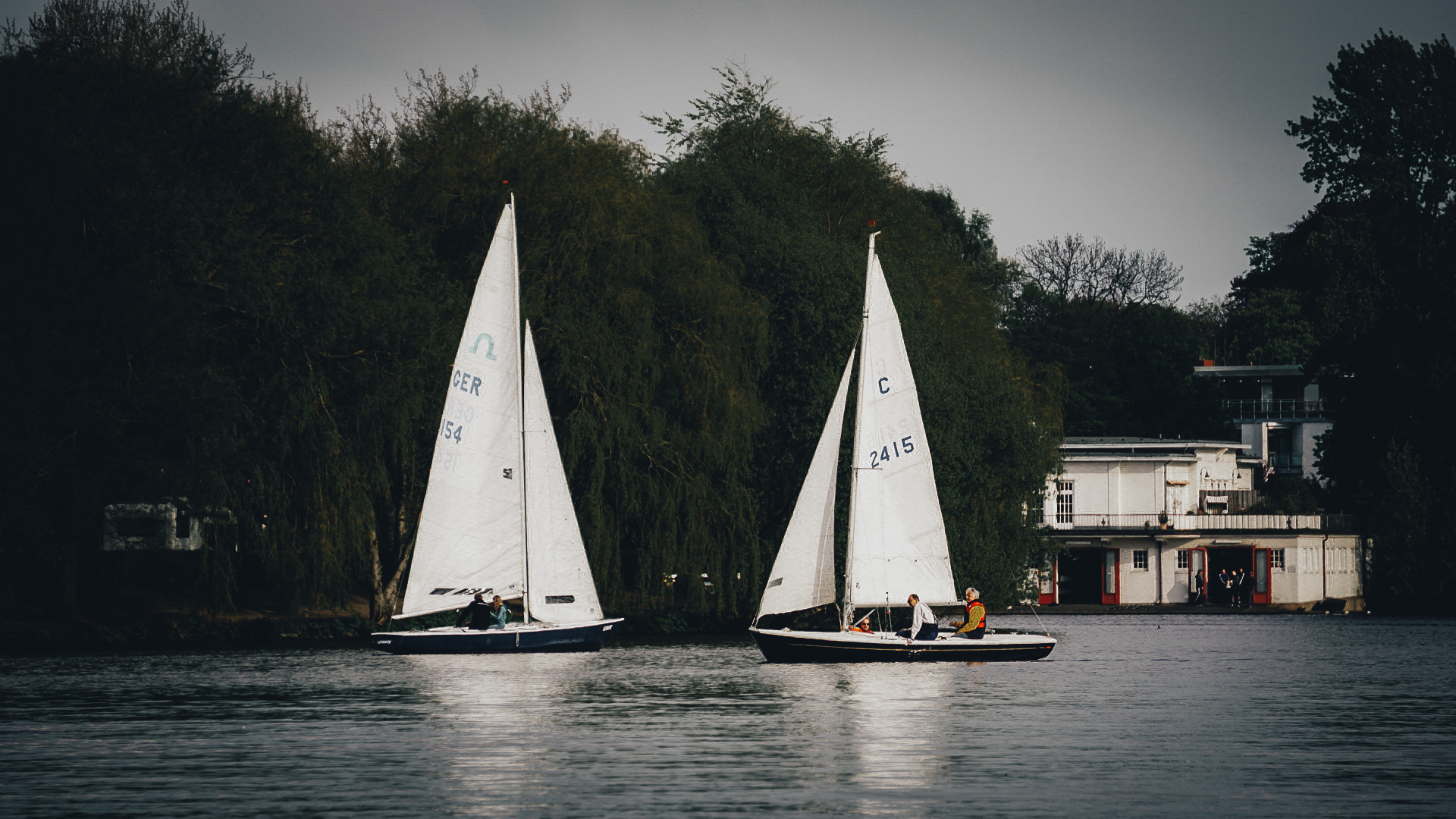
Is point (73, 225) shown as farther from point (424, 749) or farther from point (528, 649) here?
point (424, 749)

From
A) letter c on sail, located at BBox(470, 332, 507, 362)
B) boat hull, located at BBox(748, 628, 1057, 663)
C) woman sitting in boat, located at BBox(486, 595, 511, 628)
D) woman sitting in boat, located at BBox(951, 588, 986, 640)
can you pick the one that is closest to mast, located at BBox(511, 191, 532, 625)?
letter c on sail, located at BBox(470, 332, 507, 362)

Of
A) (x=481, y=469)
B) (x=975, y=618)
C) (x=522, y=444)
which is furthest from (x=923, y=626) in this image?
(x=481, y=469)

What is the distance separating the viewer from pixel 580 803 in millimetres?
21094

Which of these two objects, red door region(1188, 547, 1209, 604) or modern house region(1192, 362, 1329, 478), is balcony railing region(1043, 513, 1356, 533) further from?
modern house region(1192, 362, 1329, 478)

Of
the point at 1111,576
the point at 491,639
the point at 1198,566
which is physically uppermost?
the point at 1198,566

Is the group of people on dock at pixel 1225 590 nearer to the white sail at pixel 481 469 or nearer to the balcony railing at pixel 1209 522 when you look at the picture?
the balcony railing at pixel 1209 522

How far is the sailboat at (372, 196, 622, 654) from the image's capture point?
48.3m

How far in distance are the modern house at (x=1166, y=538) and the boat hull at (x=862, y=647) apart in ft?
159

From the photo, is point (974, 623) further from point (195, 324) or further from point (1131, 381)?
point (1131, 381)

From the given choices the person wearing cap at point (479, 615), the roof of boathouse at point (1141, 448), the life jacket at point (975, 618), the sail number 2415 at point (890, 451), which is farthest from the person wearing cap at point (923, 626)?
the roof of boathouse at point (1141, 448)

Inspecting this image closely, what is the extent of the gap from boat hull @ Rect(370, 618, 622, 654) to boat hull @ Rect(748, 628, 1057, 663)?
6.27 m

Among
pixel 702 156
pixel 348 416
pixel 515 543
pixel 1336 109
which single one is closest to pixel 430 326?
pixel 348 416

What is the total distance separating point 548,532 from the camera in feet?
163

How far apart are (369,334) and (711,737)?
25539 mm
